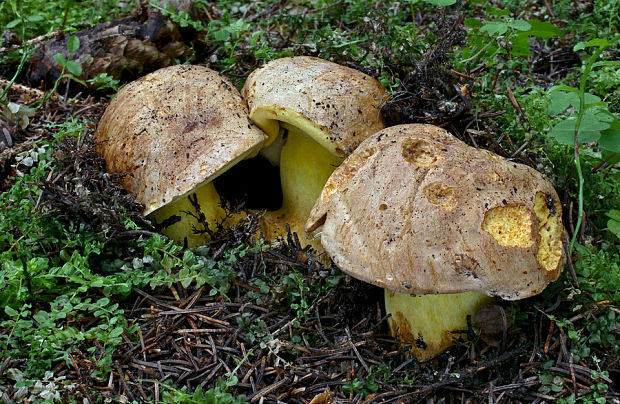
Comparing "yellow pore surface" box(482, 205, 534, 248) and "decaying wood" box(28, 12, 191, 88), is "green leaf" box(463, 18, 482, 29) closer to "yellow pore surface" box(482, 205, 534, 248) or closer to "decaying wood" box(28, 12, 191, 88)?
"yellow pore surface" box(482, 205, 534, 248)

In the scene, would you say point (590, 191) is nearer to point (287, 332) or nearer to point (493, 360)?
point (493, 360)

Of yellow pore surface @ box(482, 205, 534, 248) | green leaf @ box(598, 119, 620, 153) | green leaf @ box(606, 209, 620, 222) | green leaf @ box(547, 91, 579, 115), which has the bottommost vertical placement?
green leaf @ box(606, 209, 620, 222)

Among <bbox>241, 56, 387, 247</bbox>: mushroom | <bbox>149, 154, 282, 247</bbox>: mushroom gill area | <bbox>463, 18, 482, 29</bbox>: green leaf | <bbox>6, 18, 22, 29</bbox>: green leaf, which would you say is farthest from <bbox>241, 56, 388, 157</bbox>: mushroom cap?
<bbox>6, 18, 22, 29</bbox>: green leaf

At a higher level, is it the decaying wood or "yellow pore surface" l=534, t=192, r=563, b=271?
the decaying wood

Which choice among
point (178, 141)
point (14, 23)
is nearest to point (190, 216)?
point (178, 141)

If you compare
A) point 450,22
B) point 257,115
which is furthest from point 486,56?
point 257,115

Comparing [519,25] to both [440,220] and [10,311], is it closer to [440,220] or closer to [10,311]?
[440,220]
